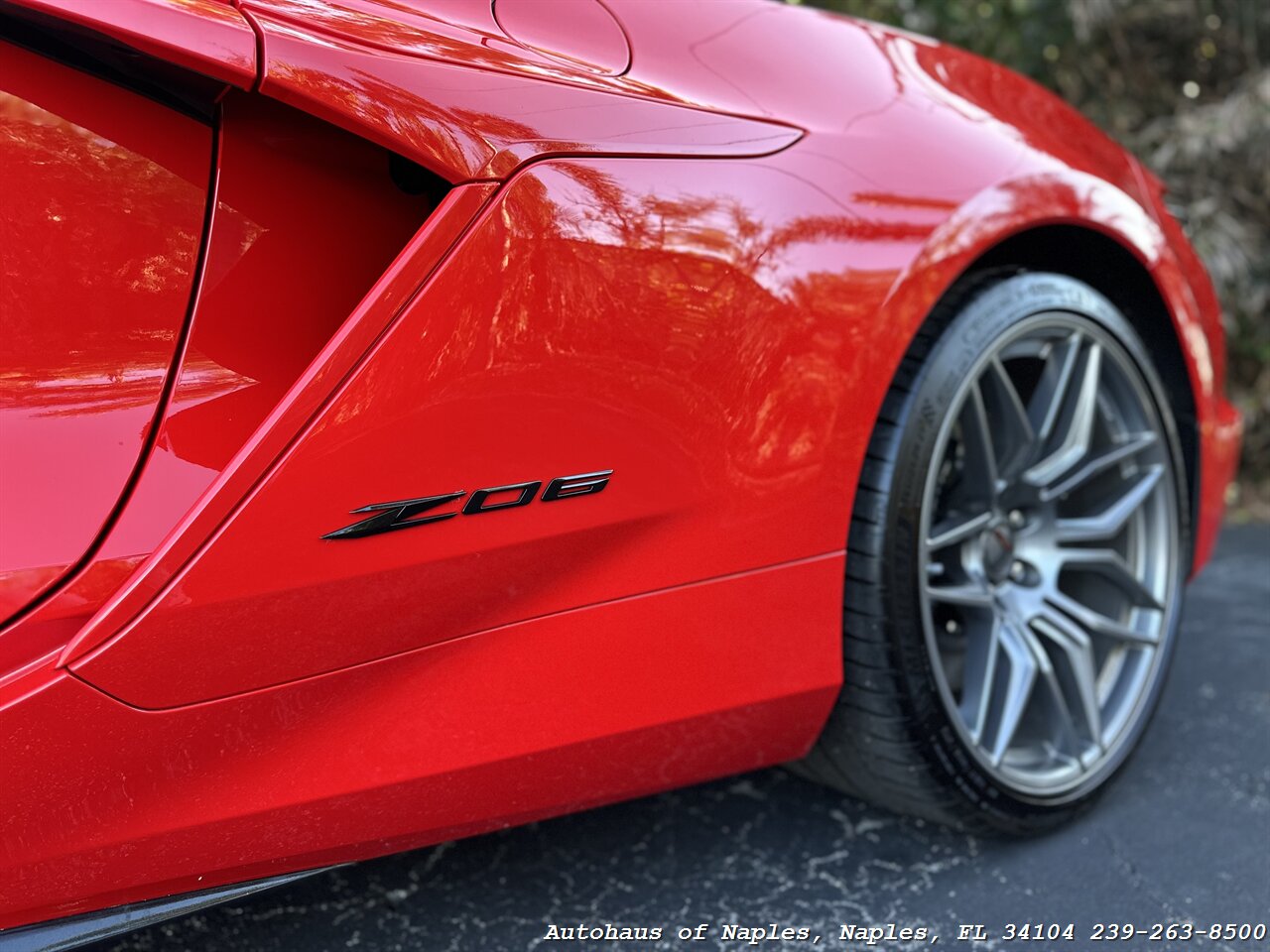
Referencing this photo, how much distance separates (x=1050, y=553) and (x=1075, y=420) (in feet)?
0.69

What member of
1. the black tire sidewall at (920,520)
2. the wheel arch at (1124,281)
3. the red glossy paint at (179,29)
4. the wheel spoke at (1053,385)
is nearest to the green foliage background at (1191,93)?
the wheel arch at (1124,281)

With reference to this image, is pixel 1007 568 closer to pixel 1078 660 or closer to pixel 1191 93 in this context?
pixel 1078 660

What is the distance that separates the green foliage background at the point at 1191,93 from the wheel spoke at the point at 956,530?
2.58 metres

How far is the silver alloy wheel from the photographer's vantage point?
1647mm

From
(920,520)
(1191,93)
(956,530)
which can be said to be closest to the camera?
(920,520)

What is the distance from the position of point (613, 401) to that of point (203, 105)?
0.46 m

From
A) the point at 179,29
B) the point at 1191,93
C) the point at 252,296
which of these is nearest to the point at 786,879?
the point at 252,296

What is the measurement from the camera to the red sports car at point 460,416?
97 cm

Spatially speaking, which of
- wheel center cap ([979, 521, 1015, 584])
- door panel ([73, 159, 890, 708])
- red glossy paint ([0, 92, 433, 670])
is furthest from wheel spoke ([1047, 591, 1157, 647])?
red glossy paint ([0, 92, 433, 670])

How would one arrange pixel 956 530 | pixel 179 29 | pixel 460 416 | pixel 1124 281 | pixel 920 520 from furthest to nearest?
pixel 1124 281, pixel 956 530, pixel 920 520, pixel 460 416, pixel 179 29

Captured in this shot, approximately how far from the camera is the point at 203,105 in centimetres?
102

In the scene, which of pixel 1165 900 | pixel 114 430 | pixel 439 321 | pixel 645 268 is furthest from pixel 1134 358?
pixel 114 430

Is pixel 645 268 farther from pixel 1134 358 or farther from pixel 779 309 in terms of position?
pixel 1134 358

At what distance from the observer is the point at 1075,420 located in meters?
1.79
